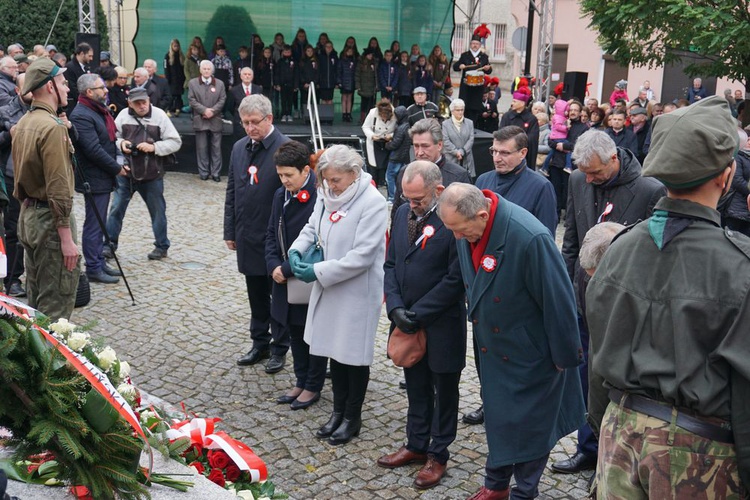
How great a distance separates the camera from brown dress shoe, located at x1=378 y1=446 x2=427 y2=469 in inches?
197

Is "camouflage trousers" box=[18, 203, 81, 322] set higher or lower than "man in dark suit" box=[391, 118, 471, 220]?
lower

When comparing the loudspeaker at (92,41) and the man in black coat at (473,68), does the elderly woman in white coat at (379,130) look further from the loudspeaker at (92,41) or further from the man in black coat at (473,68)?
the loudspeaker at (92,41)

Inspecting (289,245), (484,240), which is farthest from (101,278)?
(484,240)

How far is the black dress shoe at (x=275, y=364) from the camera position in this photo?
6.48 m

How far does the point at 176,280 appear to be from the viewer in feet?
29.2

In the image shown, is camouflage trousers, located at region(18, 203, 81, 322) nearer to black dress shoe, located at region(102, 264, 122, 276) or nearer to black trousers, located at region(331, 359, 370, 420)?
Answer: black trousers, located at region(331, 359, 370, 420)

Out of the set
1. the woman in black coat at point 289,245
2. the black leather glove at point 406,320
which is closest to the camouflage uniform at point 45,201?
the woman in black coat at point 289,245

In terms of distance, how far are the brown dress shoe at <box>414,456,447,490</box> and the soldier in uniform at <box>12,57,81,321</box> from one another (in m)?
3.00

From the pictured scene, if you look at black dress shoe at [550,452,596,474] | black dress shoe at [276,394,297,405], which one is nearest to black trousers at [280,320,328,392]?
black dress shoe at [276,394,297,405]

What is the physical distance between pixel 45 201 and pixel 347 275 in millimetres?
2555

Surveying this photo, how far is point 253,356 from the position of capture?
6.68m

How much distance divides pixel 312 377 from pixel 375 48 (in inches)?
588

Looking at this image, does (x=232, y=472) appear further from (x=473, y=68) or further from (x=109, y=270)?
(x=473, y=68)

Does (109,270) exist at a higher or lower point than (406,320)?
lower
